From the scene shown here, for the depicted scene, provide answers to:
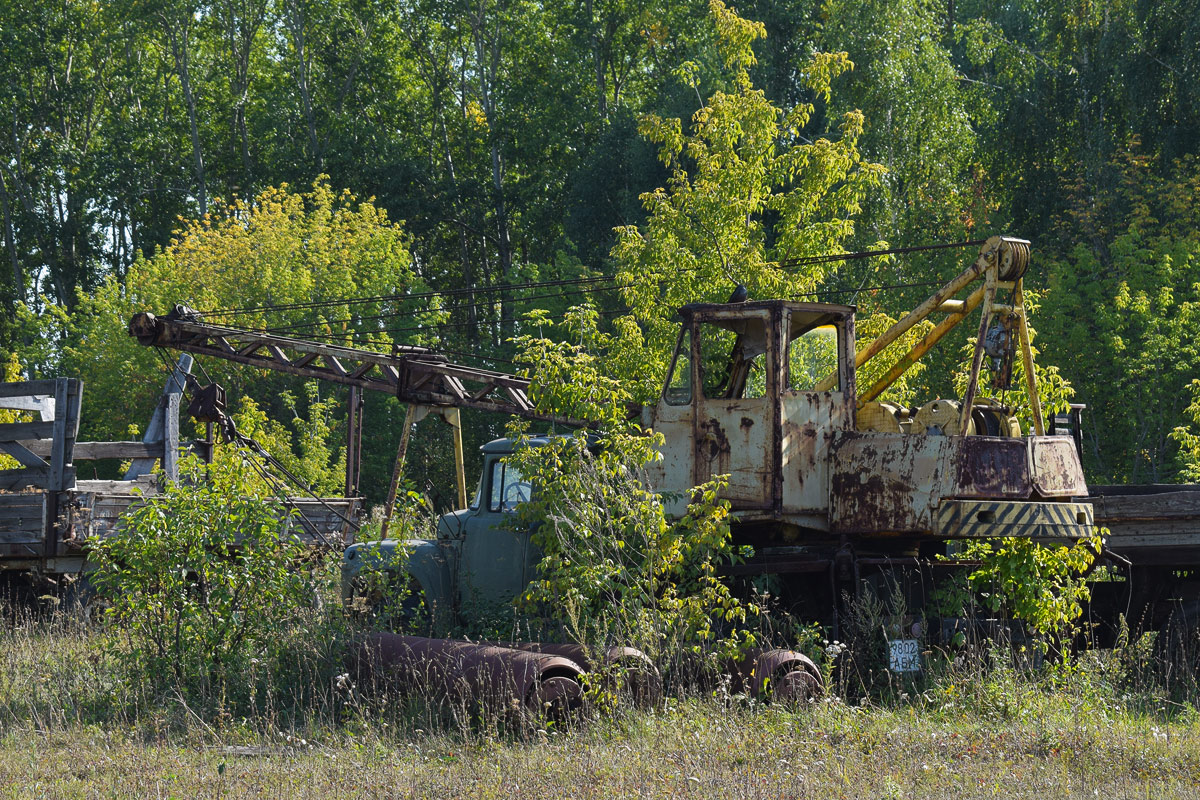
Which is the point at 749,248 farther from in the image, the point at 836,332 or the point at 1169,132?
the point at 1169,132

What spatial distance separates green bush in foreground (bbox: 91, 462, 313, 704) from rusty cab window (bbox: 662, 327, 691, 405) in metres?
3.36

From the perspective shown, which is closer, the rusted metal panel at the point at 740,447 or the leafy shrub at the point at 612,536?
the leafy shrub at the point at 612,536

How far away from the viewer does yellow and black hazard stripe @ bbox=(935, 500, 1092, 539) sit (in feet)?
30.0

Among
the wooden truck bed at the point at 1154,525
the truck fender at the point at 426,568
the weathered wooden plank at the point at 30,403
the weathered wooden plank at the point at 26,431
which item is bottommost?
the truck fender at the point at 426,568

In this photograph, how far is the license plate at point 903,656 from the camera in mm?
9023

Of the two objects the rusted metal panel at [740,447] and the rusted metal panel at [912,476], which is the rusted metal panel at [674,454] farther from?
the rusted metal panel at [912,476]

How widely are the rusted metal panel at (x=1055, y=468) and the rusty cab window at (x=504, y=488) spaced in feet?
14.7

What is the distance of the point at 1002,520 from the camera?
30.1 ft

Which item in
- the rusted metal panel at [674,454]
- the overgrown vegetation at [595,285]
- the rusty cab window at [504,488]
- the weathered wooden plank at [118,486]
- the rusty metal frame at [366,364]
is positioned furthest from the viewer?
the rusty metal frame at [366,364]

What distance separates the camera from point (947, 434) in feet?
32.2

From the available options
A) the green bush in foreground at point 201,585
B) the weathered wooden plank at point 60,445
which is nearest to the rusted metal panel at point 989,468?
the green bush in foreground at point 201,585

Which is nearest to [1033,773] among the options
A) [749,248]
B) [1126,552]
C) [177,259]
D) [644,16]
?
[1126,552]

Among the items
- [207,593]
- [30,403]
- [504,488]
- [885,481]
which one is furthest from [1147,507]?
[30,403]

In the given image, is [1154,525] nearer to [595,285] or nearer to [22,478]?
[22,478]
